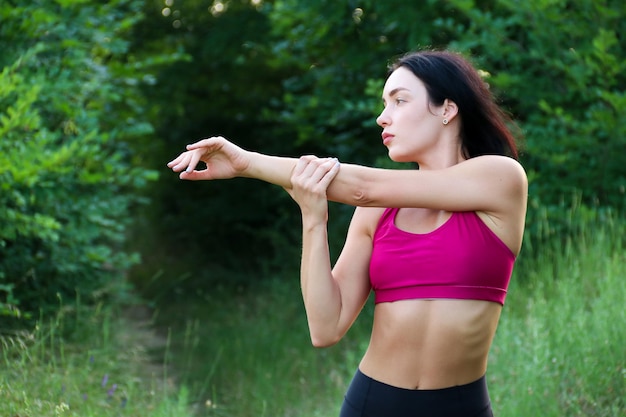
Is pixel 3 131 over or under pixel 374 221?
under

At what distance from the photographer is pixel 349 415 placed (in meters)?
2.34

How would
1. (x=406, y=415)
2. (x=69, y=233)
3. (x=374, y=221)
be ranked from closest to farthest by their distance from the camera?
1. (x=406, y=415)
2. (x=374, y=221)
3. (x=69, y=233)

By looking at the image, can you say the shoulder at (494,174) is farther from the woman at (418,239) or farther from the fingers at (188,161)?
the fingers at (188,161)

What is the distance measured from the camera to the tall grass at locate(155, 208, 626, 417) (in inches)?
156

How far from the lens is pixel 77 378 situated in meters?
4.34

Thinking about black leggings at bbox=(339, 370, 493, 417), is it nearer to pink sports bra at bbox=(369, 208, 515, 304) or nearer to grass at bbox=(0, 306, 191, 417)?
pink sports bra at bbox=(369, 208, 515, 304)

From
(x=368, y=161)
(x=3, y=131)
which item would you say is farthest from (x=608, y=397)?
(x=368, y=161)

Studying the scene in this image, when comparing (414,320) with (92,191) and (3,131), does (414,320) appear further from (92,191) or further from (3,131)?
(92,191)

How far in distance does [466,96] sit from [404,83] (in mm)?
183

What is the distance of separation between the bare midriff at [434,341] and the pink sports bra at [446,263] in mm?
32

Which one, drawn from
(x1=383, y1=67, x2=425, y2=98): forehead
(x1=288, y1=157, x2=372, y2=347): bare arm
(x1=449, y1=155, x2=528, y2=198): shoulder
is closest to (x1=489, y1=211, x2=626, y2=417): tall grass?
(x1=449, y1=155, x2=528, y2=198): shoulder

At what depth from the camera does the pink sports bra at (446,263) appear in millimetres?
2221

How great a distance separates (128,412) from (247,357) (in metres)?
2.59

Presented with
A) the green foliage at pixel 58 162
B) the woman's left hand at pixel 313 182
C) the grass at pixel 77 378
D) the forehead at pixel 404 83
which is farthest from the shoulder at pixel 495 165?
the green foliage at pixel 58 162
